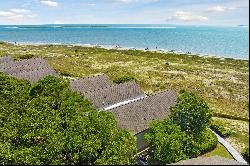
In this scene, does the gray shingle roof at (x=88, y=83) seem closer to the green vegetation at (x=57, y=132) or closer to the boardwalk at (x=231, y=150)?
the green vegetation at (x=57, y=132)

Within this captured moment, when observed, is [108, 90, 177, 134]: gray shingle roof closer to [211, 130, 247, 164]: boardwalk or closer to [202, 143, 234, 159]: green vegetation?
[202, 143, 234, 159]: green vegetation

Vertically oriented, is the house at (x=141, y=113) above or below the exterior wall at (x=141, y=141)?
above

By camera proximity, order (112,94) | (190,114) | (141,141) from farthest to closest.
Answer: (112,94), (141,141), (190,114)

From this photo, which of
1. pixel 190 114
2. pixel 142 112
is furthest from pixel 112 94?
→ pixel 190 114

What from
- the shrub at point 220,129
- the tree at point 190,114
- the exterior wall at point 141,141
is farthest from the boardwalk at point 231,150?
the exterior wall at point 141,141

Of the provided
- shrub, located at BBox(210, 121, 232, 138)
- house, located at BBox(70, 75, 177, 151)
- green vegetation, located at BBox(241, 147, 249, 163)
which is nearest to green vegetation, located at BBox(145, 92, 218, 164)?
green vegetation, located at BBox(241, 147, 249, 163)

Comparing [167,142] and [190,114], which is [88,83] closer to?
[190,114]

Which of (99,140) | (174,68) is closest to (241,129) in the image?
(99,140)
